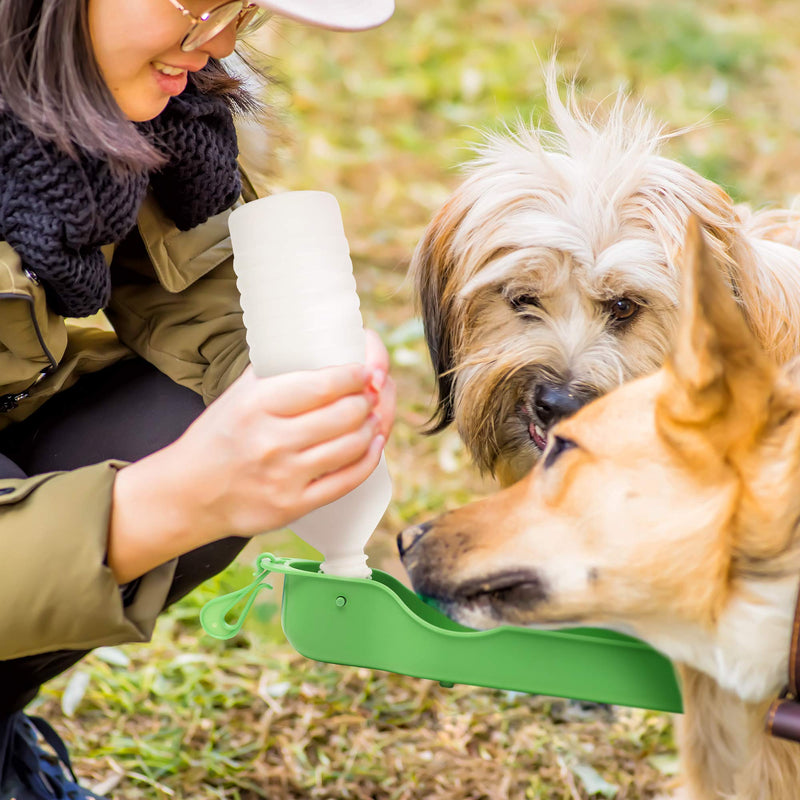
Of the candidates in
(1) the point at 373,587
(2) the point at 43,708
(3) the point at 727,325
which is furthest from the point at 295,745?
(3) the point at 727,325

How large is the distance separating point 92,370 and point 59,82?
0.62m

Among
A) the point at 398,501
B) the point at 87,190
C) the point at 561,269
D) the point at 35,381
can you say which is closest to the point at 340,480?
the point at 87,190

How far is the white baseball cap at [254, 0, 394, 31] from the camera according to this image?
1.13 meters

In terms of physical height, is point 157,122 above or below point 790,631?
above

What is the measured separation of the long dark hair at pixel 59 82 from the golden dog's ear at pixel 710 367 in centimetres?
66

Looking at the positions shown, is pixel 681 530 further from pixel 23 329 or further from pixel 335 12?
pixel 23 329

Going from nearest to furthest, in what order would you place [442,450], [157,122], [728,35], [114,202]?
1. [114,202]
2. [157,122]
3. [442,450]
4. [728,35]

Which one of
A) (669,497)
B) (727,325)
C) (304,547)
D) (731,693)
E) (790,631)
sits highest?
(727,325)

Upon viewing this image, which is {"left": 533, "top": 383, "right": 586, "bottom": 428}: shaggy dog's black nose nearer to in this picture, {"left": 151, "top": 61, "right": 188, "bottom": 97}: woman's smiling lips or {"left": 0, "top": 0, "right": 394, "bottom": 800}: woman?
{"left": 0, "top": 0, "right": 394, "bottom": 800}: woman

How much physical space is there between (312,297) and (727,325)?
457 mm

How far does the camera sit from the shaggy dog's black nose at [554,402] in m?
1.61

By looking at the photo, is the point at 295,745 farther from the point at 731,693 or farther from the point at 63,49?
the point at 63,49

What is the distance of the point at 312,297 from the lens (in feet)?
3.78

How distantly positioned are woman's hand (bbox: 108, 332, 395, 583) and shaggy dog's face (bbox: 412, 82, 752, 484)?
61cm
